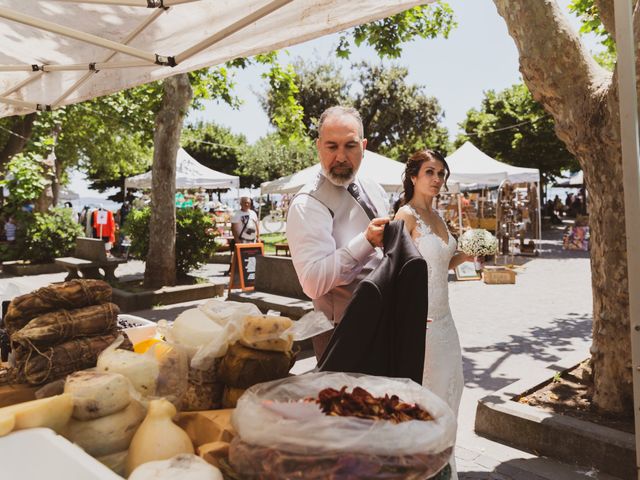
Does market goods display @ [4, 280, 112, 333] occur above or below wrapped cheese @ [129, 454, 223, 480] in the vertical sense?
above

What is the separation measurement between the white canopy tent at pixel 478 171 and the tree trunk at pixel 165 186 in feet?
29.4

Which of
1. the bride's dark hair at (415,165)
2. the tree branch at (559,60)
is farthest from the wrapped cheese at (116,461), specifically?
the tree branch at (559,60)

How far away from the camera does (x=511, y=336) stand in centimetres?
791

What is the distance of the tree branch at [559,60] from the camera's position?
167 inches

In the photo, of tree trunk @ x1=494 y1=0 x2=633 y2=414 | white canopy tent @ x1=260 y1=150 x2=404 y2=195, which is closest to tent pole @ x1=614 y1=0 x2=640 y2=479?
tree trunk @ x1=494 y1=0 x2=633 y2=414

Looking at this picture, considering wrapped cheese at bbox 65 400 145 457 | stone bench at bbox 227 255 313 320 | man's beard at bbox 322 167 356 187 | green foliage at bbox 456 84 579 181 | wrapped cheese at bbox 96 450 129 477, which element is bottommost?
stone bench at bbox 227 255 313 320

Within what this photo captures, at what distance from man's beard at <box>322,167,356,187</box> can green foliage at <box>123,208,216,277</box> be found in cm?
938

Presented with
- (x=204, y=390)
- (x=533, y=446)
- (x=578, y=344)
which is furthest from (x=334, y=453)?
(x=578, y=344)

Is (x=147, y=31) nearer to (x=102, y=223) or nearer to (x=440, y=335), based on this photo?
(x=440, y=335)

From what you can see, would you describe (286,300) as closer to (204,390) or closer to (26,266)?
(204,390)

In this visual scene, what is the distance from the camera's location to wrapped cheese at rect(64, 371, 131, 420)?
53.4 inches

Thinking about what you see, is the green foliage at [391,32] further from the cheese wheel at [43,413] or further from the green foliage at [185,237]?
the cheese wheel at [43,413]

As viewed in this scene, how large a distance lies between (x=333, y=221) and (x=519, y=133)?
116ft

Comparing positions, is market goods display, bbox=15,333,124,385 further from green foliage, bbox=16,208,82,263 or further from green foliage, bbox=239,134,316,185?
green foliage, bbox=239,134,316,185
